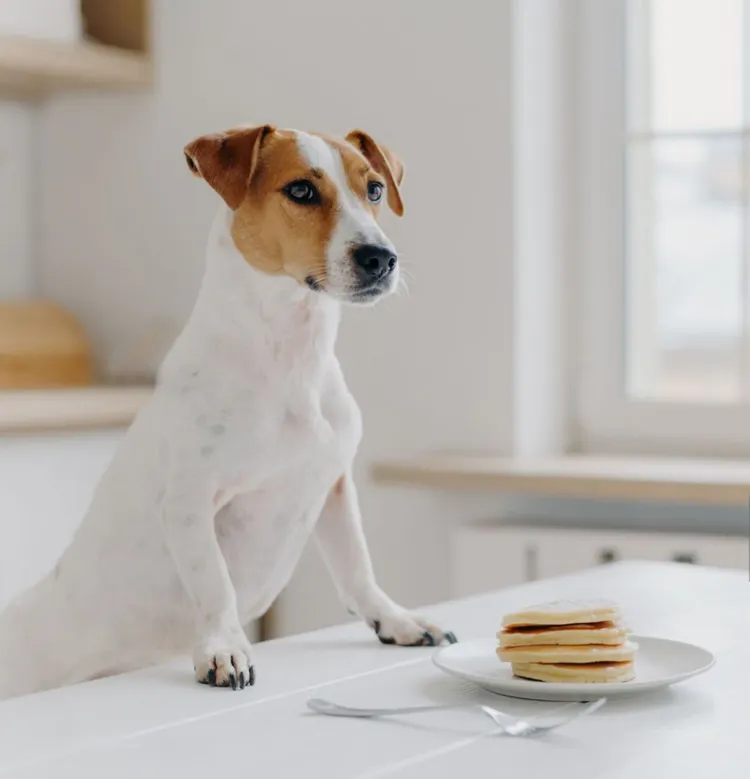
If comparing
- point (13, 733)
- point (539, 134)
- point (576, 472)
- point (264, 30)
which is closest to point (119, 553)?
point (13, 733)

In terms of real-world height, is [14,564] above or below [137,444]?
below

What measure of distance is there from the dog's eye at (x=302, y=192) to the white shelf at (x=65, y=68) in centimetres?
134

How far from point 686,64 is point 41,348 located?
142cm

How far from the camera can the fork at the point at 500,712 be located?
2.90 ft

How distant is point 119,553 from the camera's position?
1365 mm

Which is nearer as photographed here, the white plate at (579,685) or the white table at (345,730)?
the white table at (345,730)

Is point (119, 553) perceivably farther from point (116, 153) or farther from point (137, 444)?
point (116, 153)

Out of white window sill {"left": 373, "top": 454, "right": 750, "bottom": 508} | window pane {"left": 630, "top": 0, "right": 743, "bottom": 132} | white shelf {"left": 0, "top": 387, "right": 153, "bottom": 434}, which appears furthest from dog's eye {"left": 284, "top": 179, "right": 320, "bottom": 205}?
window pane {"left": 630, "top": 0, "right": 743, "bottom": 132}

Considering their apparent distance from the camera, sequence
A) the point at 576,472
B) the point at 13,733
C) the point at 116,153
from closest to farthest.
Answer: the point at 13,733
the point at 576,472
the point at 116,153

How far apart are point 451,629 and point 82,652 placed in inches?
15.8

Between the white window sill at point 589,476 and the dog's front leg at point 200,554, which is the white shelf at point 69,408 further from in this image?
the dog's front leg at point 200,554

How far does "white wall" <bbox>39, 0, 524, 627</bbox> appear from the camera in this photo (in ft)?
8.21

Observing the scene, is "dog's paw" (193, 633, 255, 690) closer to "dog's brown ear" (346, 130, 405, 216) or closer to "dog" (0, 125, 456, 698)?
"dog" (0, 125, 456, 698)

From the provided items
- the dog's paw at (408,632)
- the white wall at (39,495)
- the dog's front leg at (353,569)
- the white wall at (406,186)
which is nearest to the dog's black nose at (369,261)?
the dog's front leg at (353,569)
